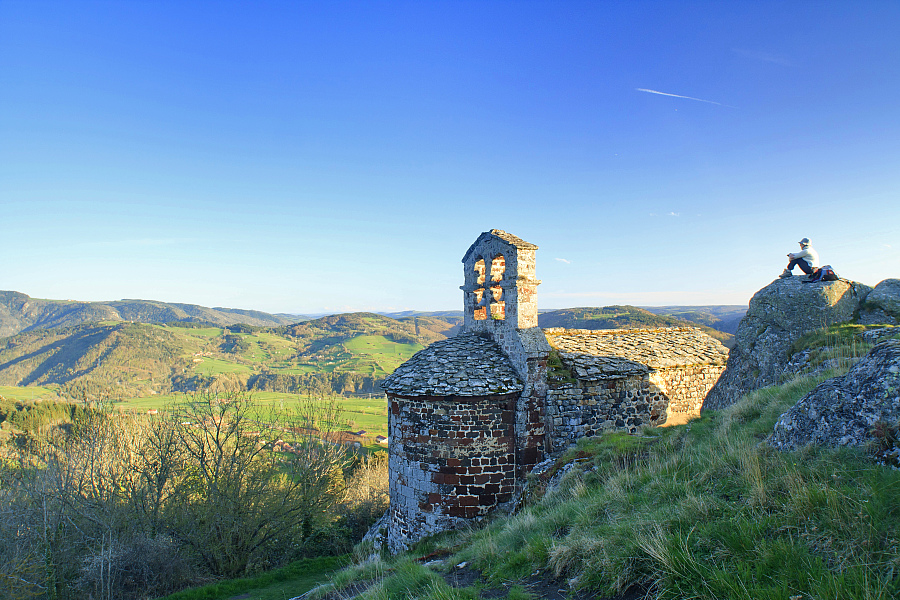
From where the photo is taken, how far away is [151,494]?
623 inches

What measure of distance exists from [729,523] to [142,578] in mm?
16902

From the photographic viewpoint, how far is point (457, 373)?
11.2 meters

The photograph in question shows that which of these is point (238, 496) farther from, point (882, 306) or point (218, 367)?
point (218, 367)

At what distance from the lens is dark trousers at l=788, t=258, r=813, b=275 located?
1054cm

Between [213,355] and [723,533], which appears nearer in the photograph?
[723,533]

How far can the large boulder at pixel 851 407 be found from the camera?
3945 mm

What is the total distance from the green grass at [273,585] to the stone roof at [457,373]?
538 cm

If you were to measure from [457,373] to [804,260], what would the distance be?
959cm

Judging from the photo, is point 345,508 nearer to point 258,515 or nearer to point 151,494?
point 258,515

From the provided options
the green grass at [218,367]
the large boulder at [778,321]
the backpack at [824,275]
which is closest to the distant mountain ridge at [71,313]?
the green grass at [218,367]

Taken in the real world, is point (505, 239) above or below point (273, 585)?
above

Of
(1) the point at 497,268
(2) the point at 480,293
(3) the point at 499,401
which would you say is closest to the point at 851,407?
(3) the point at 499,401

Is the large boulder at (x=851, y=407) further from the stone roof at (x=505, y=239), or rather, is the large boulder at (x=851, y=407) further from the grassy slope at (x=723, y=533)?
the stone roof at (x=505, y=239)

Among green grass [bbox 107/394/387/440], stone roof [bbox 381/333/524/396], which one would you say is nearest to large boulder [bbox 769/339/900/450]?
stone roof [bbox 381/333/524/396]
